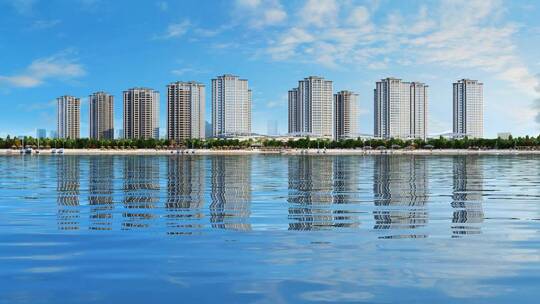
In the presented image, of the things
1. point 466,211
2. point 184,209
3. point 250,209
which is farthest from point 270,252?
point 466,211

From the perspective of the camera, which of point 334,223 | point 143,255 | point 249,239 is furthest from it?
point 334,223

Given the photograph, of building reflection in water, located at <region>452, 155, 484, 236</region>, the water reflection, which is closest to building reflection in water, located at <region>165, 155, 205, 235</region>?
the water reflection

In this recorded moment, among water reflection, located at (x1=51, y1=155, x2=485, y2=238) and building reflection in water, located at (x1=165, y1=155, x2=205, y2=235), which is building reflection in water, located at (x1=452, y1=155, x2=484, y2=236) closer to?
water reflection, located at (x1=51, y1=155, x2=485, y2=238)

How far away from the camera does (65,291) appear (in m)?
10.9

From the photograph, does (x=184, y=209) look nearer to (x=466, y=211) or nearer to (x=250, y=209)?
(x=250, y=209)

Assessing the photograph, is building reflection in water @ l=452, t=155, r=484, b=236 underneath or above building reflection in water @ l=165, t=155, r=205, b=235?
underneath

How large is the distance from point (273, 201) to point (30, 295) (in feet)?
59.4

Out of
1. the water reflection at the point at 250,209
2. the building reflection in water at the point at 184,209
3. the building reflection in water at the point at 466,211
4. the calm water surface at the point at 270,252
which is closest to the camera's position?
the calm water surface at the point at 270,252

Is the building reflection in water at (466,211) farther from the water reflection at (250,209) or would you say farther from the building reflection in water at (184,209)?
the building reflection in water at (184,209)

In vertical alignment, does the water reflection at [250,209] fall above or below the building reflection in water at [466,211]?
above

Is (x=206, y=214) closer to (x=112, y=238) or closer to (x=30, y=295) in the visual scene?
(x=112, y=238)

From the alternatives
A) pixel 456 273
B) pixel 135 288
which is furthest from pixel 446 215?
pixel 135 288

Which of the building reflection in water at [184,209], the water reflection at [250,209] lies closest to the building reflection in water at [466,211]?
the water reflection at [250,209]

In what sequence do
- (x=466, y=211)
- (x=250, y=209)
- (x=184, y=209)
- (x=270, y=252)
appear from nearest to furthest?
(x=270, y=252) < (x=466, y=211) < (x=250, y=209) < (x=184, y=209)
